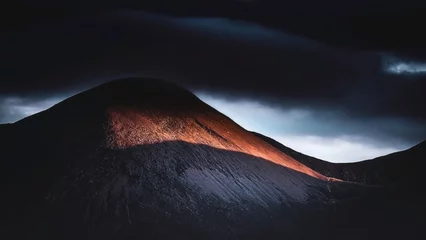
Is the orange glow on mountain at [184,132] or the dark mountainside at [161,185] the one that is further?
the orange glow on mountain at [184,132]

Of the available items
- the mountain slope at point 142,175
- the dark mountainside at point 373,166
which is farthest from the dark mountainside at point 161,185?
the dark mountainside at point 373,166

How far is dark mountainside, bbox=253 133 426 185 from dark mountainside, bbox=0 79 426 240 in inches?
824

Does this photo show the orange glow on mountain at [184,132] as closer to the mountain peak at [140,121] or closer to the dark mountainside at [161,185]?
the mountain peak at [140,121]

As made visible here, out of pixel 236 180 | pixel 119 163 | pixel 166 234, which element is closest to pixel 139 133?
pixel 119 163

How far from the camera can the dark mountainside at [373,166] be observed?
108181mm

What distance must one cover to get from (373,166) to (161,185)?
6127 centimetres

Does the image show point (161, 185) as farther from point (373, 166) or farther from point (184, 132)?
point (373, 166)

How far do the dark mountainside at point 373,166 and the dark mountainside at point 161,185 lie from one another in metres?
20.9

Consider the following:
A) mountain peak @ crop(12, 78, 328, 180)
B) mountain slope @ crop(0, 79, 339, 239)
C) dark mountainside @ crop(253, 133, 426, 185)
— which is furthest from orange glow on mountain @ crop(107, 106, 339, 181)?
dark mountainside @ crop(253, 133, 426, 185)

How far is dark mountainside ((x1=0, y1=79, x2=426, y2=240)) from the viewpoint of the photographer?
61.6 metres

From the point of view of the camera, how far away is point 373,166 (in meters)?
115

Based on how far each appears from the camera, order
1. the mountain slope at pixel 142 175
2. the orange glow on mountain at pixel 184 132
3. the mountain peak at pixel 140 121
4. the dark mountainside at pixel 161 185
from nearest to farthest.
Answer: the dark mountainside at pixel 161 185
the mountain slope at pixel 142 175
the orange glow on mountain at pixel 184 132
the mountain peak at pixel 140 121

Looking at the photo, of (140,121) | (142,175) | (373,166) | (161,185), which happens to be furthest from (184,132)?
(373,166)

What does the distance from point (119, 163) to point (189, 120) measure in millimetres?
17652
